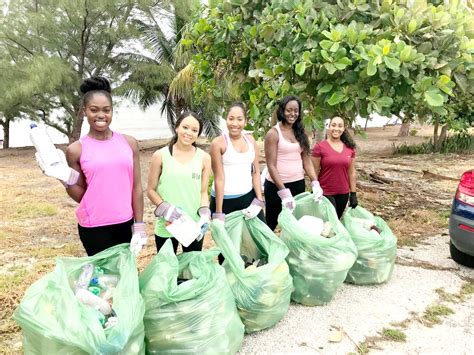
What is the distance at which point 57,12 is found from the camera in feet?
35.8

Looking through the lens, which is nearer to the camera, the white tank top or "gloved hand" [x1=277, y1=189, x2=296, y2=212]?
the white tank top

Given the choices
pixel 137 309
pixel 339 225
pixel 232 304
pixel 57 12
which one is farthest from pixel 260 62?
pixel 57 12

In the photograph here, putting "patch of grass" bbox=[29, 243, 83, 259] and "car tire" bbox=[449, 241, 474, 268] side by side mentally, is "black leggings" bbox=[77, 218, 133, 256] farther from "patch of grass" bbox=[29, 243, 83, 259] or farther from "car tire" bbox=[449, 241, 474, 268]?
"car tire" bbox=[449, 241, 474, 268]

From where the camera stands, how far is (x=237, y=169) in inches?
108

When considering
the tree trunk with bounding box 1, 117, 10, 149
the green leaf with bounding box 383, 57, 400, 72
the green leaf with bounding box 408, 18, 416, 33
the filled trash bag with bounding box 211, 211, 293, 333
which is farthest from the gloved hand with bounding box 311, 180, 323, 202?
the tree trunk with bounding box 1, 117, 10, 149

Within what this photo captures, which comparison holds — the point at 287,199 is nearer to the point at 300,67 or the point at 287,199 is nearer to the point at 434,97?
the point at 300,67

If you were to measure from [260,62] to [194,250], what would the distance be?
228 centimetres

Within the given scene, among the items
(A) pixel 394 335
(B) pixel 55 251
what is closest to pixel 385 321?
(A) pixel 394 335

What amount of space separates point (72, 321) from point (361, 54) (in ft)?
8.50

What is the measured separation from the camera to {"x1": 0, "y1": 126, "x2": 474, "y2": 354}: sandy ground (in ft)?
8.39

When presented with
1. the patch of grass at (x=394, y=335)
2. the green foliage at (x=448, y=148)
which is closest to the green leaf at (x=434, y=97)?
the patch of grass at (x=394, y=335)

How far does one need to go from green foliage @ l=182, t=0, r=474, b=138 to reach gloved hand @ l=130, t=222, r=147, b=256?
1835mm

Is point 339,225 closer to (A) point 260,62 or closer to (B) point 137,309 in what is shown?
(B) point 137,309

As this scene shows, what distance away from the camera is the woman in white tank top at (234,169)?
106 inches
